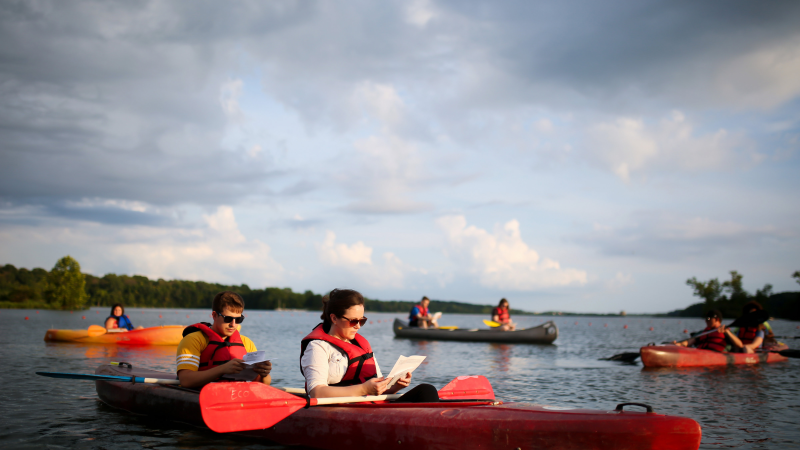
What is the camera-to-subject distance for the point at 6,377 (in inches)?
398

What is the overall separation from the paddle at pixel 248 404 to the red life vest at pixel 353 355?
21cm

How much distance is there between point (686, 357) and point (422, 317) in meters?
12.4

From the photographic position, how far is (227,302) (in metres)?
5.47

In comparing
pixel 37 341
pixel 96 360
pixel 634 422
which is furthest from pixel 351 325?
pixel 37 341

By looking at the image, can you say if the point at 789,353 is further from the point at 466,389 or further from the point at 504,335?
the point at 466,389

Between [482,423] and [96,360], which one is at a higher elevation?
[482,423]

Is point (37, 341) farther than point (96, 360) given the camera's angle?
Yes

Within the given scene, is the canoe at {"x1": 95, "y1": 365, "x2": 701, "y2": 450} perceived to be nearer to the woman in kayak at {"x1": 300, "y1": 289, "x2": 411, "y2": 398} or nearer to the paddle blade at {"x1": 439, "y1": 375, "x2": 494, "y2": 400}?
the woman in kayak at {"x1": 300, "y1": 289, "x2": 411, "y2": 398}

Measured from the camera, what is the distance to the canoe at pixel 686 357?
13.0m

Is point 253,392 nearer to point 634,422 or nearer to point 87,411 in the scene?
point 634,422

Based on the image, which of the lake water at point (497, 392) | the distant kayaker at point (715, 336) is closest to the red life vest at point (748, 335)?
the lake water at point (497, 392)

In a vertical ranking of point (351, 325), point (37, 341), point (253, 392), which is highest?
point (351, 325)

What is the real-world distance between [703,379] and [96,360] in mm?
14306

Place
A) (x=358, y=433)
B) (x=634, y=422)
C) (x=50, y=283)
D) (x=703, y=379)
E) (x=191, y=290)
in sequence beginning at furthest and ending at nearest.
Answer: (x=191, y=290) → (x=50, y=283) → (x=703, y=379) → (x=358, y=433) → (x=634, y=422)
